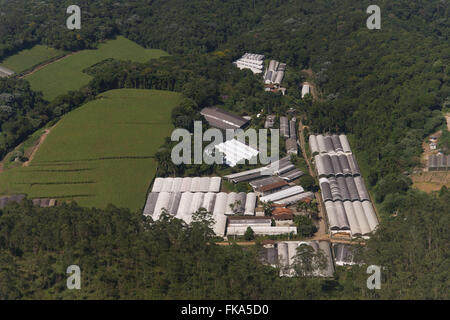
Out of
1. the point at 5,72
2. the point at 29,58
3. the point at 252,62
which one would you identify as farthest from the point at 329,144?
the point at 29,58

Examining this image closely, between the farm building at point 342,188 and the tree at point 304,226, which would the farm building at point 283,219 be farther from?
the farm building at point 342,188

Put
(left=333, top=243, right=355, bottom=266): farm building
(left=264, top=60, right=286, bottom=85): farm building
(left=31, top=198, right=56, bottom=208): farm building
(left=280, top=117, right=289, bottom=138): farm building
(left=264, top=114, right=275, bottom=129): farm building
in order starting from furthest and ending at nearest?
(left=264, top=60, right=286, bottom=85): farm building < (left=264, top=114, right=275, bottom=129): farm building < (left=280, top=117, right=289, bottom=138): farm building < (left=31, top=198, right=56, bottom=208): farm building < (left=333, top=243, right=355, bottom=266): farm building

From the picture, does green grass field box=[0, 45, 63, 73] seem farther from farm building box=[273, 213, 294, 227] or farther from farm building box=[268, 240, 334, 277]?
farm building box=[268, 240, 334, 277]

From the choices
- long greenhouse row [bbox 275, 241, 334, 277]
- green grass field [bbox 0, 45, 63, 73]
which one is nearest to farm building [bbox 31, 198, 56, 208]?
long greenhouse row [bbox 275, 241, 334, 277]

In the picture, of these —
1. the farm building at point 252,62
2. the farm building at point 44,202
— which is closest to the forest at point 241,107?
the farm building at point 252,62
